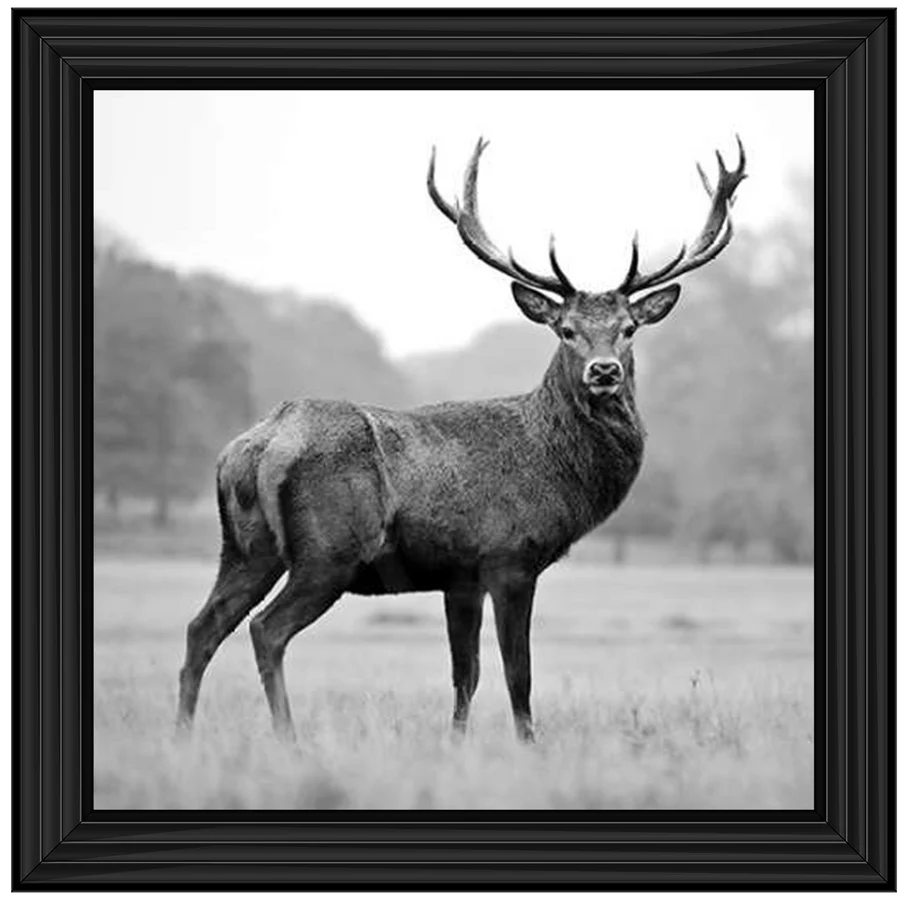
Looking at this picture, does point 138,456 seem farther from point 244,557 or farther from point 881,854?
point 881,854

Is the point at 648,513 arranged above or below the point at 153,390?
below

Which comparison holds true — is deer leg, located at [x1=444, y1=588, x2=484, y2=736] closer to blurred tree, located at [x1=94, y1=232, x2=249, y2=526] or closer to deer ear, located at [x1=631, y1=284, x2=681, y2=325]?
deer ear, located at [x1=631, y1=284, x2=681, y2=325]

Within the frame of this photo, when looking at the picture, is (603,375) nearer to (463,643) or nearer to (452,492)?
(452,492)

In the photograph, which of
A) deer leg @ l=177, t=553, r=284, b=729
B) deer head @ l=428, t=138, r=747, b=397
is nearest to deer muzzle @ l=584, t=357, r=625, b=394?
deer head @ l=428, t=138, r=747, b=397

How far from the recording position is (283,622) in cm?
950

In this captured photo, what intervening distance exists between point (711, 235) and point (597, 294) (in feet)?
3.35

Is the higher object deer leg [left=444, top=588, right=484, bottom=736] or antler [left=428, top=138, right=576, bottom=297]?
antler [left=428, top=138, right=576, bottom=297]

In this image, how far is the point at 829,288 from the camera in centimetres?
848

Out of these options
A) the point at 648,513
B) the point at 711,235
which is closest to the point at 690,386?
the point at 648,513

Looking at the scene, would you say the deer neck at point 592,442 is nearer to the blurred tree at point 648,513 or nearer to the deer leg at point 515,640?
the deer leg at point 515,640

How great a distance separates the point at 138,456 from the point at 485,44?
19.0 metres

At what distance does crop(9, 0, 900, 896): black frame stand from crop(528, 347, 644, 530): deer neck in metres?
1.78

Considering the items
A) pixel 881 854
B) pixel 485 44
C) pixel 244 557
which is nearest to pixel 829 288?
pixel 485 44

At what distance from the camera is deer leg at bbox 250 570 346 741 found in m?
9.50
